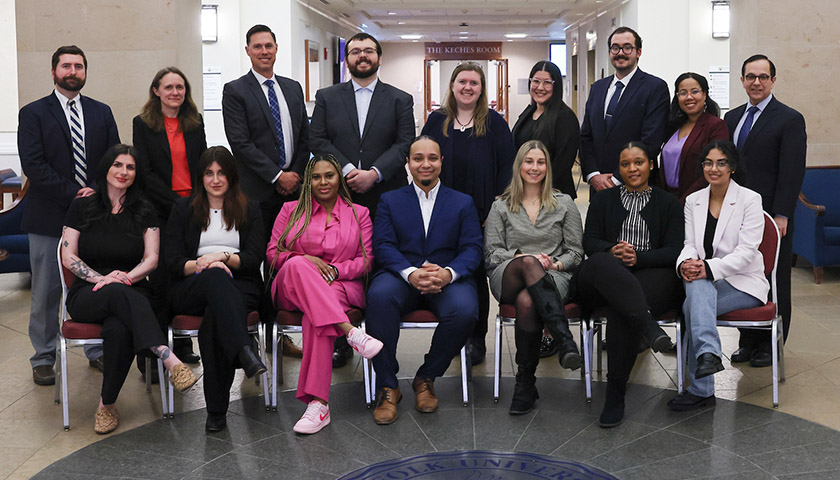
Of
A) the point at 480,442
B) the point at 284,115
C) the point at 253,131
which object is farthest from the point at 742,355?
the point at 253,131

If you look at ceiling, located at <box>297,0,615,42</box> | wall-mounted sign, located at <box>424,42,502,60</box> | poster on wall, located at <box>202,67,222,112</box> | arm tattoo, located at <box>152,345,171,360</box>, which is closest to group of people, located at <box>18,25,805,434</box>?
arm tattoo, located at <box>152,345,171,360</box>

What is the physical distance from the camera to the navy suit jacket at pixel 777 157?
16.4 feet

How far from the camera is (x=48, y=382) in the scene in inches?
196

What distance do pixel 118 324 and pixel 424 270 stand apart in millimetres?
1492

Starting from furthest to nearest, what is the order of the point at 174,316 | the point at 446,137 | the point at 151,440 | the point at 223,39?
the point at 223,39 < the point at 446,137 < the point at 174,316 < the point at 151,440

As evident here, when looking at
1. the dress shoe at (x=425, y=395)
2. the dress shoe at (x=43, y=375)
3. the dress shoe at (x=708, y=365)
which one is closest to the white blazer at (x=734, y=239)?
the dress shoe at (x=708, y=365)

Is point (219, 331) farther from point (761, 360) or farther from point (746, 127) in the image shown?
point (746, 127)

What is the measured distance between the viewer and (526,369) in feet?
14.7

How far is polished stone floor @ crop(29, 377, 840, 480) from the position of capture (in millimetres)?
3740

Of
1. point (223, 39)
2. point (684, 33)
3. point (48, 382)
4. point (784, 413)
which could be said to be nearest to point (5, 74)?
point (223, 39)

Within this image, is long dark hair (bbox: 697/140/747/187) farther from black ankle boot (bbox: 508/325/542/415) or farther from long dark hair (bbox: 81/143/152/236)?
long dark hair (bbox: 81/143/152/236)

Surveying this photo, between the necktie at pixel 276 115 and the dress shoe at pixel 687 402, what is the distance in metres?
2.53

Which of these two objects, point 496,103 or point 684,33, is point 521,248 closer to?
point 684,33

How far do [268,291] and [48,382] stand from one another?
1396 mm
